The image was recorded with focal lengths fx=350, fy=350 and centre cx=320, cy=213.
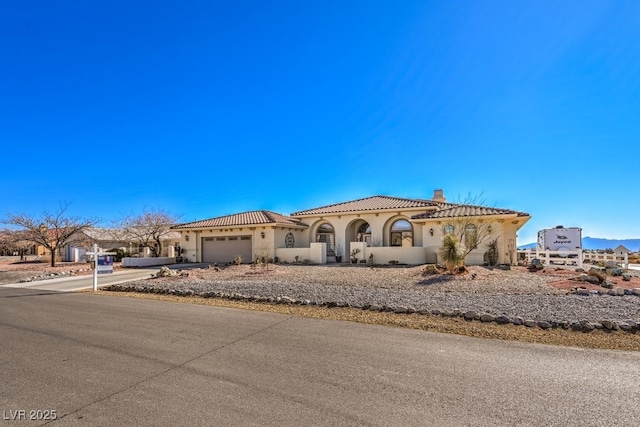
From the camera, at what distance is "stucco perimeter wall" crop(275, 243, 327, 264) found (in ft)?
78.0

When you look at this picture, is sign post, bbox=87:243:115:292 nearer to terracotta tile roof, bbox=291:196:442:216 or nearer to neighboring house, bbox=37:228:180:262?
terracotta tile roof, bbox=291:196:442:216

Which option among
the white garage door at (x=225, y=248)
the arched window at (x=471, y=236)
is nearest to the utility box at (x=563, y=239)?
the arched window at (x=471, y=236)

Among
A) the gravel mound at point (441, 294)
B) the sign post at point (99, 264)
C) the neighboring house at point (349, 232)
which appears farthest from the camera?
the neighboring house at point (349, 232)

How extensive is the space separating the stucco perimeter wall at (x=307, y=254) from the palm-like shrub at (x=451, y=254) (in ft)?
33.8

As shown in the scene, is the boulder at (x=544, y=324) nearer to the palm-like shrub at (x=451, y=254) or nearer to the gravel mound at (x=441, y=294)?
the gravel mound at (x=441, y=294)

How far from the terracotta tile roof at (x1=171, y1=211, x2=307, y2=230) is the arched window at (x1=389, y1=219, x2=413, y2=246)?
22.8 feet

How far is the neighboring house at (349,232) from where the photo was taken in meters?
21.1

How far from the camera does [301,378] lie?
14.9ft

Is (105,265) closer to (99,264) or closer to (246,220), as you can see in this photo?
(99,264)

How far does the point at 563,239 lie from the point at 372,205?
13812 mm

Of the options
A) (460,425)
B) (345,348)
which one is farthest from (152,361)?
(460,425)

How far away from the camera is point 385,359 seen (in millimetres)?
5316

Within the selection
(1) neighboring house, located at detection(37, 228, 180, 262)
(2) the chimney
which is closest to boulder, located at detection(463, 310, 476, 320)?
(2) the chimney

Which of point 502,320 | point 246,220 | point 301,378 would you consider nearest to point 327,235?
point 246,220
